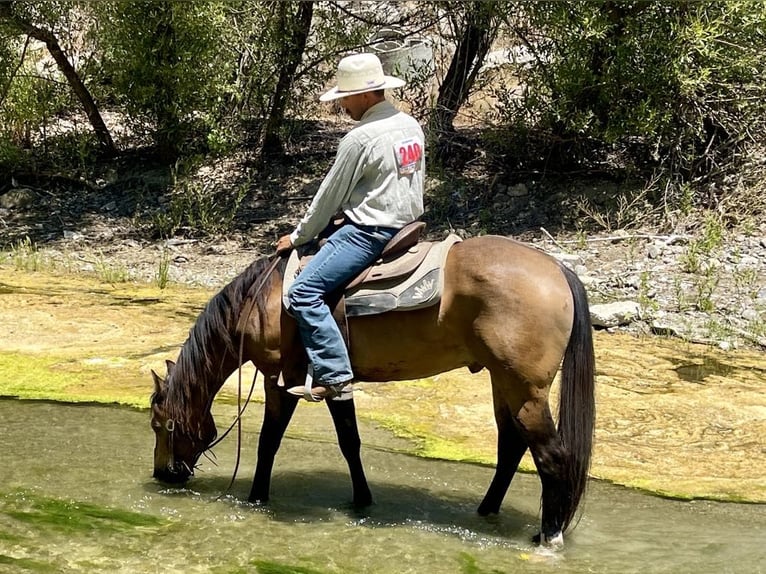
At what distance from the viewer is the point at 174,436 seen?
482 centimetres

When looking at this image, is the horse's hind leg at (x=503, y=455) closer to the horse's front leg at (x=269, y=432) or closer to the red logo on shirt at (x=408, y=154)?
the horse's front leg at (x=269, y=432)

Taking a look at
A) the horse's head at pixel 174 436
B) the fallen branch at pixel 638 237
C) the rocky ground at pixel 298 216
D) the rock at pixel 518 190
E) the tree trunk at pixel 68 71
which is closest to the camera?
the horse's head at pixel 174 436

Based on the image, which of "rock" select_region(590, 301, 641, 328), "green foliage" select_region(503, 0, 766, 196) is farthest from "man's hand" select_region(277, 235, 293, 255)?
"green foliage" select_region(503, 0, 766, 196)

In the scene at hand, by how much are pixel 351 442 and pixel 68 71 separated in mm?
10007

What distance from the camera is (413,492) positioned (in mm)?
4957

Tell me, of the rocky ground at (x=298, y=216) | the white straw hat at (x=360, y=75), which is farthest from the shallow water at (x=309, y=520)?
the rocky ground at (x=298, y=216)

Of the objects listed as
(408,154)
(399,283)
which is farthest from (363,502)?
(408,154)

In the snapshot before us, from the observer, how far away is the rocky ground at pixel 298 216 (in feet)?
28.0

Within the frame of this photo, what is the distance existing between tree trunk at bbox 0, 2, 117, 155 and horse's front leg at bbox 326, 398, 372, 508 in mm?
9542

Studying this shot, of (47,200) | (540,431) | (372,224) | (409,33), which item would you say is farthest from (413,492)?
(47,200)

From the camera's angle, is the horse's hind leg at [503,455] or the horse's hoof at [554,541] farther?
the horse's hind leg at [503,455]

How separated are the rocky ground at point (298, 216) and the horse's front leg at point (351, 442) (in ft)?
13.3

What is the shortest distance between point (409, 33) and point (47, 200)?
5536 mm

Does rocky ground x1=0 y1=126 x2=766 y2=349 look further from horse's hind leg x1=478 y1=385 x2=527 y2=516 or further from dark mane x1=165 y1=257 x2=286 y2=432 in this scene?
dark mane x1=165 y1=257 x2=286 y2=432
